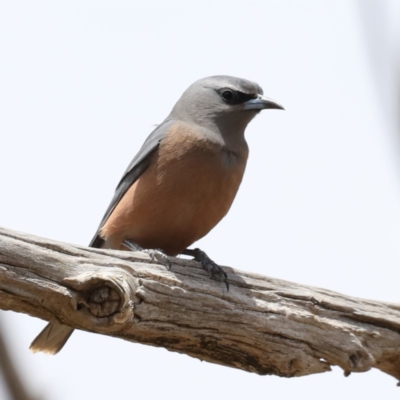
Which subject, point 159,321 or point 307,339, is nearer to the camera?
point 159,321

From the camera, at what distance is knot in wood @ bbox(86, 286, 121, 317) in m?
5.05

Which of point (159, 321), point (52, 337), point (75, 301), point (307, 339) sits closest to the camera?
point (75, 301)

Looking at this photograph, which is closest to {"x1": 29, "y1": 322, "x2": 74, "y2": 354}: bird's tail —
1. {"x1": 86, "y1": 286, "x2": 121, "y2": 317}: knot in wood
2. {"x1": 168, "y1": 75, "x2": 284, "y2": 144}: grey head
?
{"x1": 86, "y1": 286, "x2": 121, "y2": 317}: knot in wood

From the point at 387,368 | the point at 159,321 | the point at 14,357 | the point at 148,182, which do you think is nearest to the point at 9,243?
the point at 159,321

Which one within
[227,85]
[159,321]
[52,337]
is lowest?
[52,337]

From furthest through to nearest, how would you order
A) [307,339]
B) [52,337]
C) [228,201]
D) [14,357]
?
[228,201], [52,337], [307,339], [14,357]

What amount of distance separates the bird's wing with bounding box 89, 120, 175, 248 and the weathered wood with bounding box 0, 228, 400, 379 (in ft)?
4.76

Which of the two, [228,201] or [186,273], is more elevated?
[228,201]

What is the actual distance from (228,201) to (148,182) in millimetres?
801

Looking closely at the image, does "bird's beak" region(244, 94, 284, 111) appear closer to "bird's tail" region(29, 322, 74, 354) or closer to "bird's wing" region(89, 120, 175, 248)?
"bird's wing" region(89, 120, 175, 248)

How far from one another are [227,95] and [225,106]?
15 centimetres

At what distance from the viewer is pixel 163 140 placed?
293 inches

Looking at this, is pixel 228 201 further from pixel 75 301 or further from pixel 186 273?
pixel 75 301

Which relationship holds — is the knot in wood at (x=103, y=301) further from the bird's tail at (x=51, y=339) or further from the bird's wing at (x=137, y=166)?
the bird's wing at (x=137, y=166)
